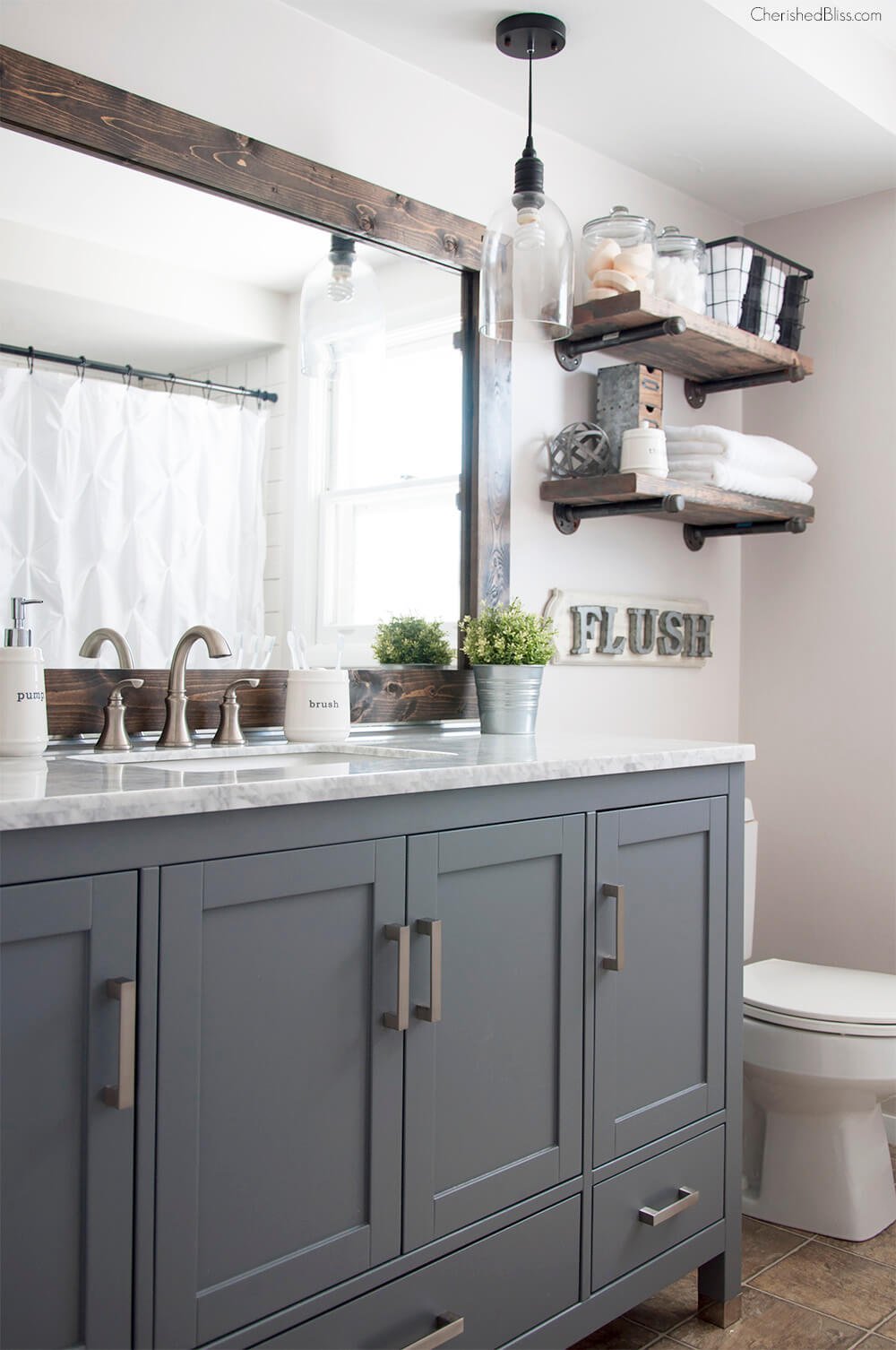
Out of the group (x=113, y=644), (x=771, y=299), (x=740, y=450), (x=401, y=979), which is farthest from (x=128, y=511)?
(x=771, y=299)

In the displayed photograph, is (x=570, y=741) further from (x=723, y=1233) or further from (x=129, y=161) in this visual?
(x=129, y=161)

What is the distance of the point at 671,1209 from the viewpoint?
183 cm

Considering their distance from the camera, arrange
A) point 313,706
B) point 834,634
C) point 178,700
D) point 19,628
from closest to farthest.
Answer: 1. point 19,628
2. point 178,700
3. point 313,706
4. point 834,634

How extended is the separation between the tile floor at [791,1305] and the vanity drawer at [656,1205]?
0.19 metres

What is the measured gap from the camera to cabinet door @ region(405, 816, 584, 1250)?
1.48 metres

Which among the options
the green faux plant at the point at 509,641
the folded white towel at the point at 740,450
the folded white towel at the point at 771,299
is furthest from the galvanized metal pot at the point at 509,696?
the folded white towel at the point at 771,299

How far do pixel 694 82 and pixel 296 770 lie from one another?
5.63 ft

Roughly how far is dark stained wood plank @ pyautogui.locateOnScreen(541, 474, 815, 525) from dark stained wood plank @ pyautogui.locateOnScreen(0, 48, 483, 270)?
50 cm

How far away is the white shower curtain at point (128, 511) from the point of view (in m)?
1.73

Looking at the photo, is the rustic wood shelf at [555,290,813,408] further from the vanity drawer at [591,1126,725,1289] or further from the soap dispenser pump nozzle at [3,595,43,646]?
the vanity drawer at [591,1126,725,1289]

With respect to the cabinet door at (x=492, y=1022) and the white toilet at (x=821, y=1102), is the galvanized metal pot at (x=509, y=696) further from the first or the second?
the white toilet at (x=821, y=1102)

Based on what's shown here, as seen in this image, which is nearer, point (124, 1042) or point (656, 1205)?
point (124, 1042)

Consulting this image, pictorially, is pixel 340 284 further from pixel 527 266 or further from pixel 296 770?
pixel 296 770

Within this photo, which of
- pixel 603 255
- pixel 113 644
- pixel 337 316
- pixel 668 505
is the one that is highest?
pixel 603 255
